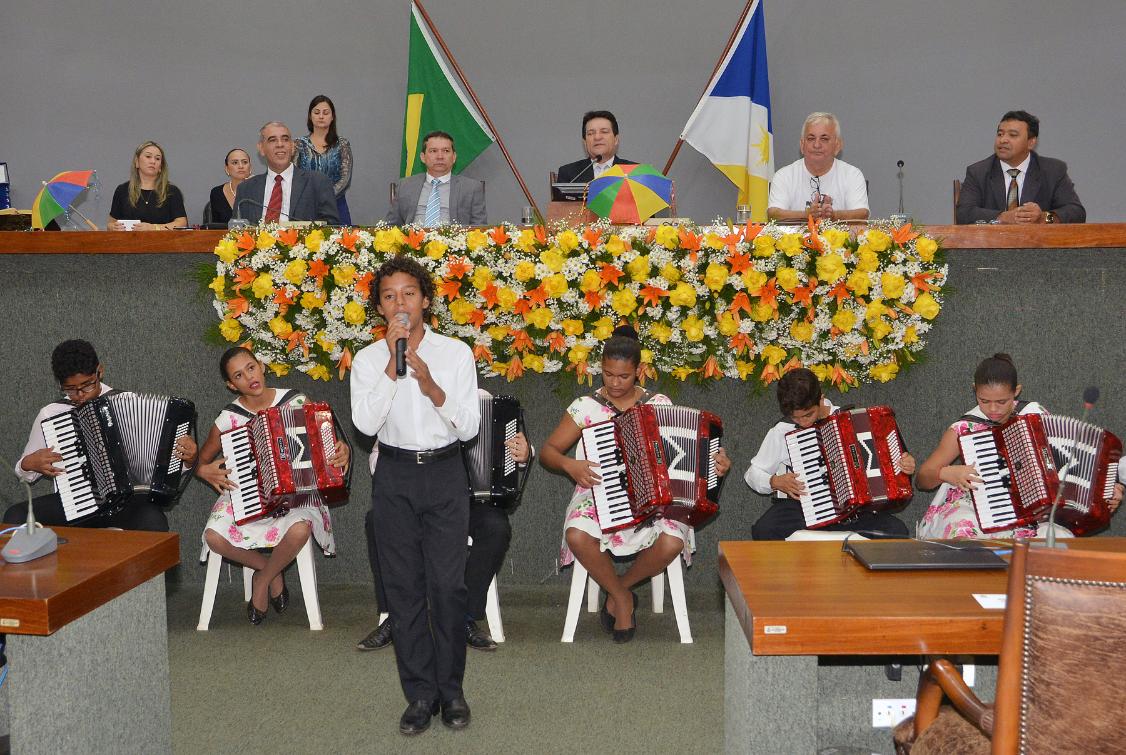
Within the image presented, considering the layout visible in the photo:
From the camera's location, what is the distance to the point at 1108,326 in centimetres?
452

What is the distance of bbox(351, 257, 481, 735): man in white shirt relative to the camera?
330 cm

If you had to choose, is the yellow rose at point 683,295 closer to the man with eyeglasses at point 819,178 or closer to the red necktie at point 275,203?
the man with eyeglasses at point 819,178

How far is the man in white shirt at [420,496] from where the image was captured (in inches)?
130

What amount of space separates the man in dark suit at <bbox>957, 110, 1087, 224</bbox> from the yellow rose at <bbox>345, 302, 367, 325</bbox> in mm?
3075

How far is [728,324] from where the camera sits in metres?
4.44

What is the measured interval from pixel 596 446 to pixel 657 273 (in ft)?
2.99

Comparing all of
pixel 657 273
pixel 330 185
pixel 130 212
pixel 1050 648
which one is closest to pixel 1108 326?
pixel 657 273

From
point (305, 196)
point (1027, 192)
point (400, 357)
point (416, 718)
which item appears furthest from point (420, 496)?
point (1027, 192)

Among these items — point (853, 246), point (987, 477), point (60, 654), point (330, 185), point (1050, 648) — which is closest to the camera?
point (1050, 648)

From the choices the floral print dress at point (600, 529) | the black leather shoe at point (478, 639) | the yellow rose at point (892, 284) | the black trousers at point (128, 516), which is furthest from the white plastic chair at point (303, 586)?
the yellow rose at point (892, 284)

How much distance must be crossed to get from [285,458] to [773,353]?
6.84 feet

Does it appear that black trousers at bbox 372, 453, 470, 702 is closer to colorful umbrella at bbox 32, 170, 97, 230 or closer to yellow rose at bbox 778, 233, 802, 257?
yellow rose at bbox 778, 233, 802, 257

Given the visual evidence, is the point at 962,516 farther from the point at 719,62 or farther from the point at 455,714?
the point at 719,62

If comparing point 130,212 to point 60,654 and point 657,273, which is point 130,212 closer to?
point 657,273
